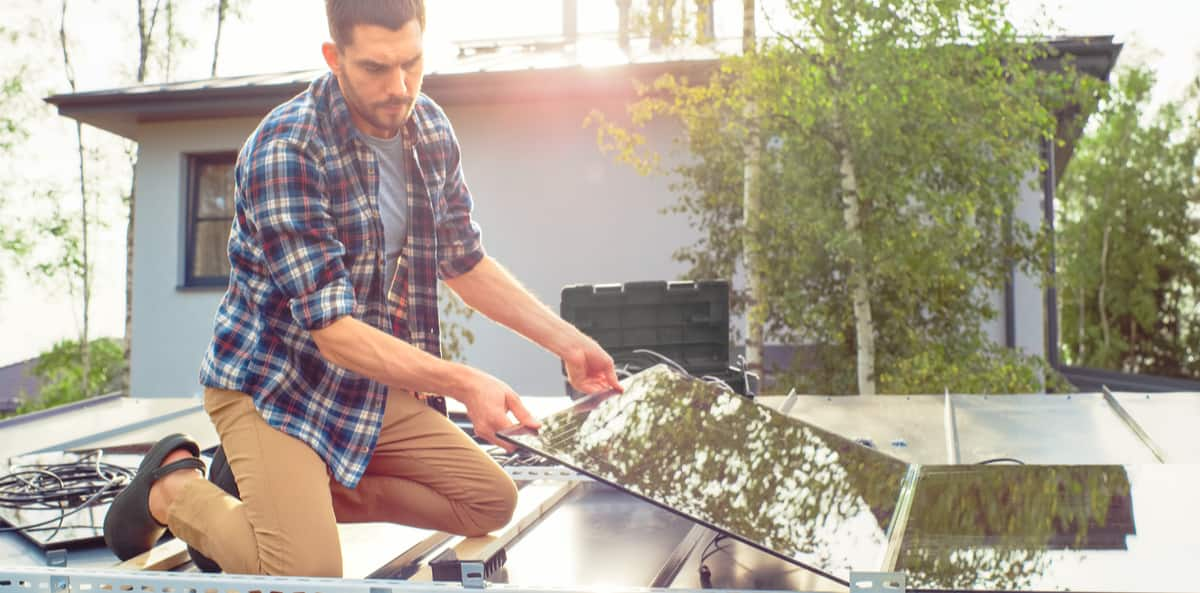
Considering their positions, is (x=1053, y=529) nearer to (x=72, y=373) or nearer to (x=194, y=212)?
(x=194, y=212)

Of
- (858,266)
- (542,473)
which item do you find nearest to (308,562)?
(542,473)

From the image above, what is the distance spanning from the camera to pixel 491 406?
1.74 meters

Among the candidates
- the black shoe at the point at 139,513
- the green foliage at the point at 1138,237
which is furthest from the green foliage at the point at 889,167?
the green foliage at the point at 1138,237

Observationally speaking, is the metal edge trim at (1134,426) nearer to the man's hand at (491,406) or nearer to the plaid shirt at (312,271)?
the man's hand at (491,406)

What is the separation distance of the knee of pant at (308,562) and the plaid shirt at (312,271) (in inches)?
7.2

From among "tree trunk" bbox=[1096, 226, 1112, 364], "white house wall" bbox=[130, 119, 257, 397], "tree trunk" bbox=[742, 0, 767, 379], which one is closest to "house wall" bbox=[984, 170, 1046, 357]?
"tree trunk" bbox=[742, 0, 767, 379]

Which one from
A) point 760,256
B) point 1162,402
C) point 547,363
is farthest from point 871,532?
point 547,363

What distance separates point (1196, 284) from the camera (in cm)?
1819

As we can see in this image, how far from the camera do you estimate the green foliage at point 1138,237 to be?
18.6 metres

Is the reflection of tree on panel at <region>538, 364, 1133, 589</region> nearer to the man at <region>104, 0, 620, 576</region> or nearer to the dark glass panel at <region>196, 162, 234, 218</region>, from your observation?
the man at <region>104, 0, 620, 576</region>

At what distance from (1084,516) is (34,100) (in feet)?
44.7

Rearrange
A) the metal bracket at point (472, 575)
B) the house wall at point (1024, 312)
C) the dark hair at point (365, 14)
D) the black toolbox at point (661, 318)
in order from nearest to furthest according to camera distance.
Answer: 1. the metal bracket at point (472, 575)
2. the dark hair at point (365, 14)
3. the black toolbox at point (661, 318)
4. the house wall at point (1024, 312)

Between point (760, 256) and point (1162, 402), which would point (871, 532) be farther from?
point (760, 256)

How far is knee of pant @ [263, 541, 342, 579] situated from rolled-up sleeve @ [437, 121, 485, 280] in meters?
0.71
